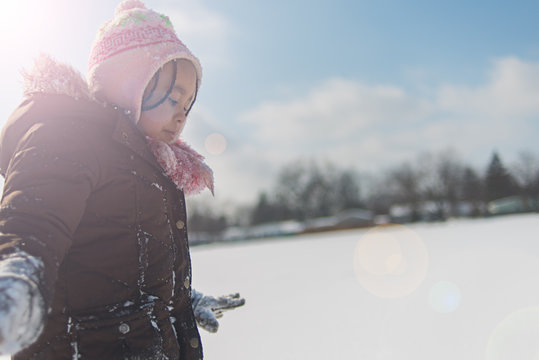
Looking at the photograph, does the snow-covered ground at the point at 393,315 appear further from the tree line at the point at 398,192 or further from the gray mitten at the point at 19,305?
the tree line at the point at 398,192

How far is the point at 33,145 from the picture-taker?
735mm

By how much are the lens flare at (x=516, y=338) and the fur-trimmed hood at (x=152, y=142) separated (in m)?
2.23

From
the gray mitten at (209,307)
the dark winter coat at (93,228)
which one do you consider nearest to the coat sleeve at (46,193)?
the dark winter coat at (93,228)

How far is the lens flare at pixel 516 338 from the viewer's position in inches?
89.2

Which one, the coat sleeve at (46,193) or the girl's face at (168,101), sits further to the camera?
the girl's face at (168,101)

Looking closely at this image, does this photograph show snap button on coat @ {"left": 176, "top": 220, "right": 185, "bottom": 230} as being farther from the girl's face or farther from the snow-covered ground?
the snow-covered ground

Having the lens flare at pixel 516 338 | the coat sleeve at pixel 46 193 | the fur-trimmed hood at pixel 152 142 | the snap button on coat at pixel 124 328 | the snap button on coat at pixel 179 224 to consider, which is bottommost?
the lens flare at pixel 516 338

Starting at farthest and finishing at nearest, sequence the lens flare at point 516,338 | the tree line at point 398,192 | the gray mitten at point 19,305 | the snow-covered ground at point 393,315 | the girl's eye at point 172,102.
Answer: the tree line at point 398,192 → the snow-covered ground at point 393,315 → the lens flare at point 516,338 → the girl's eye at point 172,102 → the gray mitten at point 19,305

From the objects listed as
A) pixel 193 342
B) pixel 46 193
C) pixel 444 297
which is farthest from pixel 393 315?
pixel 46 193

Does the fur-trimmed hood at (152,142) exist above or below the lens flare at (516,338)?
above

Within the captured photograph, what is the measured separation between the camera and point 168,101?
46.9 inches

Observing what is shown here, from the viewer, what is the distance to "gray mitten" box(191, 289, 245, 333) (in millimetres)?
1351

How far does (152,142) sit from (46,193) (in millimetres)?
495

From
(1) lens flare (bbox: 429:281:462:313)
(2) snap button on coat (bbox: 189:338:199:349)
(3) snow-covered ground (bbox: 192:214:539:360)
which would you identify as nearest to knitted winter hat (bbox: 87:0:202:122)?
(2) snap button on coat (bbox: 189:338:199:349)
